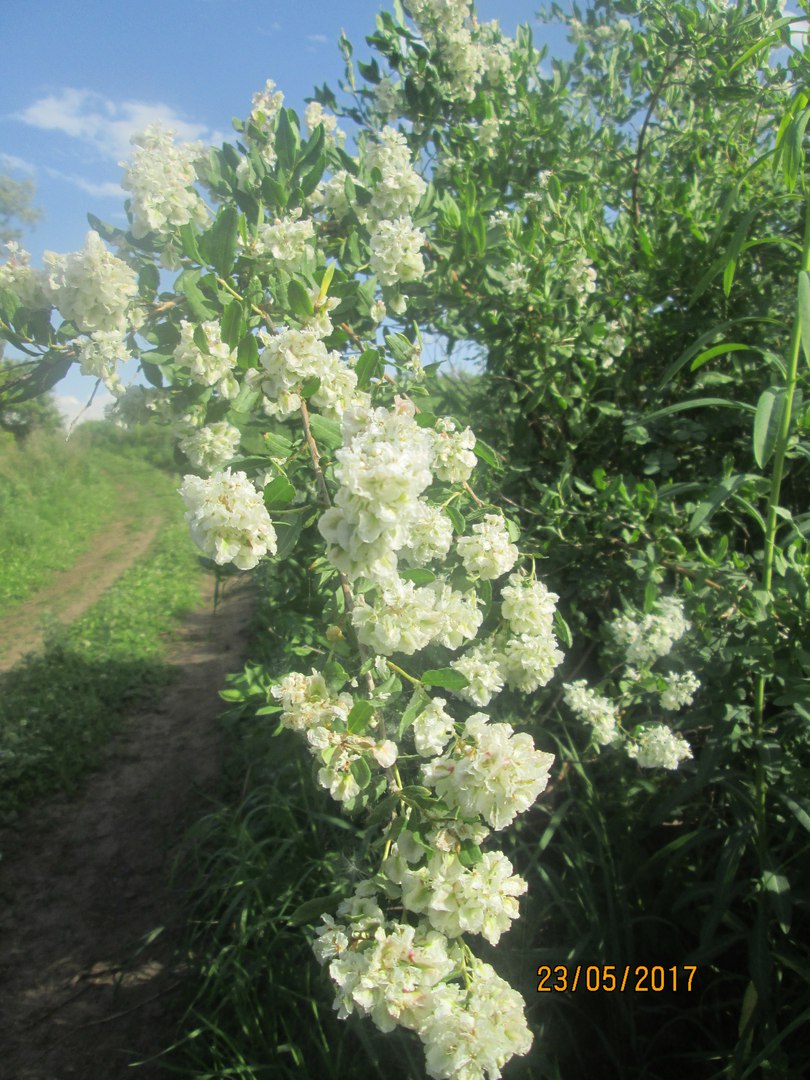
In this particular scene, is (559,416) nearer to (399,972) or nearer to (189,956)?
(399,972)

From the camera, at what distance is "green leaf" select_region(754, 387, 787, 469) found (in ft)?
4.47

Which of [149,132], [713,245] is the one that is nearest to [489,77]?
[713,245]

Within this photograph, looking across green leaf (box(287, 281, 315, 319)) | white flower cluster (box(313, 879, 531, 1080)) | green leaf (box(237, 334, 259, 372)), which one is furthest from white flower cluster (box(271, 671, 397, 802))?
green leaf (box(287, 281, 315, 319))

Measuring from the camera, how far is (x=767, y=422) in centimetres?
138

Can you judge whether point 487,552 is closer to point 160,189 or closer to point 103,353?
point 103,353

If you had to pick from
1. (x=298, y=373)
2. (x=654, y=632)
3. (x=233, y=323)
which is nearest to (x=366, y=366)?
(x=298, y=373)

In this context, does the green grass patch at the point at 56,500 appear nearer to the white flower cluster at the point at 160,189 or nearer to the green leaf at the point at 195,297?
the white flower cluster at the point at 160,189

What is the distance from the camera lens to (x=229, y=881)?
289cm

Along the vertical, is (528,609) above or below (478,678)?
above

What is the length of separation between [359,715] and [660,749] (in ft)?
3.60

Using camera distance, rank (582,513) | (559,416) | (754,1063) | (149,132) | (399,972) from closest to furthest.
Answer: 1. (399,972)
2. (754,1063)
3. (149,132)
4. (582,513)
5. (559,416)

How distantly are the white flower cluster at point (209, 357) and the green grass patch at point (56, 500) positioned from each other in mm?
8071

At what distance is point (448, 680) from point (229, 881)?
2.13 metres

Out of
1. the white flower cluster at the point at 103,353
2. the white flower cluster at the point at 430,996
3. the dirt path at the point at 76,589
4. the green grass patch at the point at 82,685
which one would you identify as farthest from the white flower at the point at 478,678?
the dirt path at the point at 76,589
